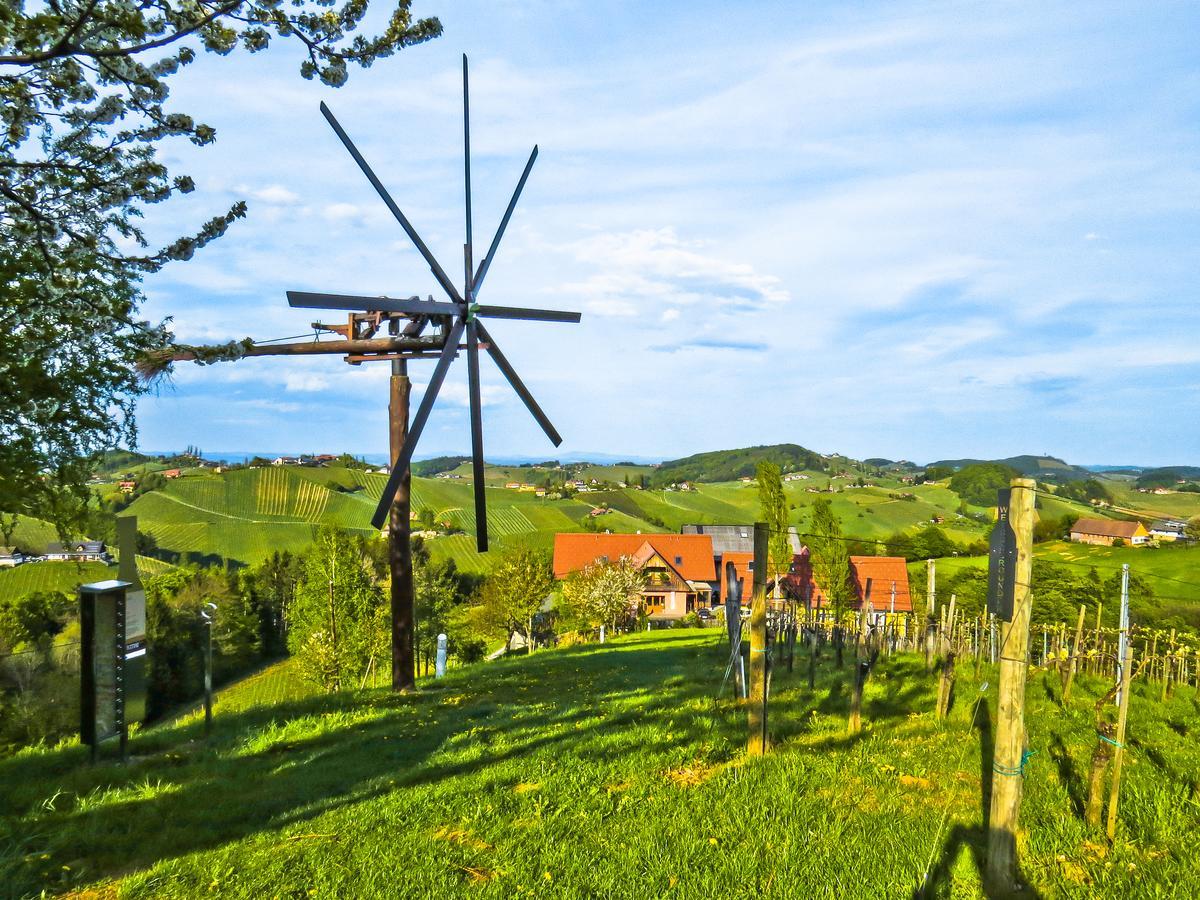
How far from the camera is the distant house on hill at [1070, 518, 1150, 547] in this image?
9939 cm

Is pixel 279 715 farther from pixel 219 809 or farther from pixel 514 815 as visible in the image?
pixel 514 815

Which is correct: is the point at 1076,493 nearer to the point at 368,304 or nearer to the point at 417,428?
the point at 417,428

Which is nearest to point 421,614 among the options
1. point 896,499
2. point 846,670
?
Answer: point 846,670

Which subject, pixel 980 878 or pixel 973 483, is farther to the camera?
pixel 973 483

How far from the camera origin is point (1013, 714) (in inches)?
230

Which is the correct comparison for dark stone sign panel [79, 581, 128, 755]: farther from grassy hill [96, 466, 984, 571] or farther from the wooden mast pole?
grassy hill [96, 466, 984, 571]

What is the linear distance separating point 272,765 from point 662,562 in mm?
58498

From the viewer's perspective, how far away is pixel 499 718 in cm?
1181

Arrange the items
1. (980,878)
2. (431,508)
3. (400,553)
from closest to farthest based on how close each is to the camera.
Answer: (980,878)
(400,553)
(431,508)

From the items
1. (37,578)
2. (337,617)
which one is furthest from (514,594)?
(37,578)

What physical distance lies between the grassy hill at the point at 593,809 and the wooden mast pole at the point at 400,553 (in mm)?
3044

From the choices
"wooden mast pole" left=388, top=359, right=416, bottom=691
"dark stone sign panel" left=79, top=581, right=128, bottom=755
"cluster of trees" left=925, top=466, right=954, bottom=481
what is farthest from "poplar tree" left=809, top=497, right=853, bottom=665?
"cluster of trees" left=925, top=466, right=954, bottom=481

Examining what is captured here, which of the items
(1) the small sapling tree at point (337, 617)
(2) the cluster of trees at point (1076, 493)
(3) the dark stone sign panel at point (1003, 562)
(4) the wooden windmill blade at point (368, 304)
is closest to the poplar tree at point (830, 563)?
(1) the small sapling tree at point (337, 617)

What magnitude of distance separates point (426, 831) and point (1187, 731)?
10274 mm
